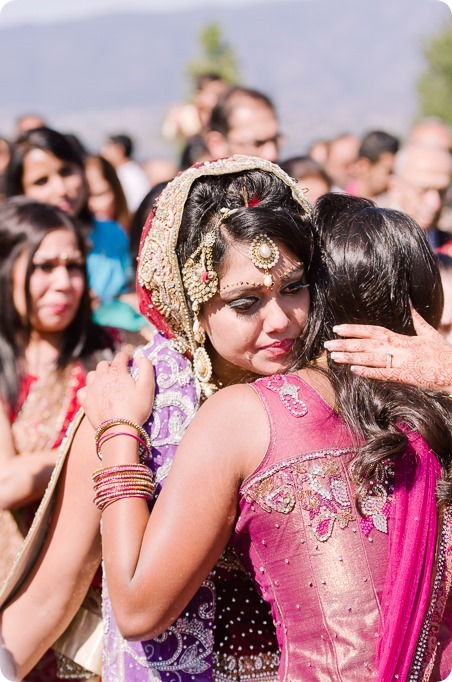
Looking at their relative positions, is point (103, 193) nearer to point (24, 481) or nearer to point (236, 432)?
point (24, 481)

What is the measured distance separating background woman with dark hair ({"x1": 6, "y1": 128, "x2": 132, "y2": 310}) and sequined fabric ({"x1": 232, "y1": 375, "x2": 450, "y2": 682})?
321 cm

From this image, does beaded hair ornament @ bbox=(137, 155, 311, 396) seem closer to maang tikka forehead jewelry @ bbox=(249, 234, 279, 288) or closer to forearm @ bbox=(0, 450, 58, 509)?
maang tikka forehead jewelry @ bbox=(249, 234, 279, 288)

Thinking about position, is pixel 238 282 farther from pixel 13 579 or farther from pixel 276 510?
pixel 13 579

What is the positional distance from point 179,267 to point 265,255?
259mm

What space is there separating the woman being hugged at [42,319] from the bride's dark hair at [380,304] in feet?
4.94

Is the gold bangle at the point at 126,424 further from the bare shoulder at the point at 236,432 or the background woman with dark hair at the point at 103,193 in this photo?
the background woman with dark hair at the point at 103,193

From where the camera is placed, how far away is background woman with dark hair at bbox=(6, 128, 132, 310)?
501cm

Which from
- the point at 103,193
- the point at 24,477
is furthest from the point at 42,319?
the point at 103,193

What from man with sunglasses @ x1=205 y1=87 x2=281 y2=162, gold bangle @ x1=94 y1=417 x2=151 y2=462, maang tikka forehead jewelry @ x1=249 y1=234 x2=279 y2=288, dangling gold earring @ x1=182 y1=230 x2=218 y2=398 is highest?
man with sunglasses @ x1=205 y1=87 x2=281 y2=162

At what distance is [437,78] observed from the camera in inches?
2298

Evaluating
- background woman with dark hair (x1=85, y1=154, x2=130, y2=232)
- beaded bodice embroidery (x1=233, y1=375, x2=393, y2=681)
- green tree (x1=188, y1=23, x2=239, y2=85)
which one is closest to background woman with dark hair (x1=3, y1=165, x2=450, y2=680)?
beaded bodice embroidery (x1=233, y1=375, x2=393, y2=681)

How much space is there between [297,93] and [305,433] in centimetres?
15464

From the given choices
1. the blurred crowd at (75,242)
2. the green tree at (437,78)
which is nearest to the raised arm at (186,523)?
the blurred crowd at (75,242)

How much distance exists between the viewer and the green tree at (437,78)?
183ft
